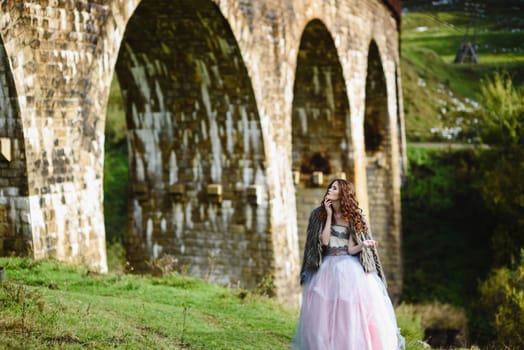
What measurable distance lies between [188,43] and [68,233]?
4.46 meters

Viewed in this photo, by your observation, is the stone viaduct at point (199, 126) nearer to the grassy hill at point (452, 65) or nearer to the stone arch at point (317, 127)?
the stone arch at point (317, 127)

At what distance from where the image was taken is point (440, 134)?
2644 cm

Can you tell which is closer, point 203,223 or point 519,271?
point 203,223

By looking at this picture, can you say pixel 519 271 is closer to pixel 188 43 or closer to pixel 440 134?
pixel 188 43

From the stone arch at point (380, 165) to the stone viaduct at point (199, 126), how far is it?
1.3 inches

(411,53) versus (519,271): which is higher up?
(411,53)

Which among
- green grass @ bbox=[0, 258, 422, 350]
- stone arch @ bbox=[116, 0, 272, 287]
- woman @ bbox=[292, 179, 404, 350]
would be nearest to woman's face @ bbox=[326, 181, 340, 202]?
woman @ bbox=[292, 179, 404, 350]

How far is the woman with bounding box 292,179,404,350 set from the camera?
5.53 m

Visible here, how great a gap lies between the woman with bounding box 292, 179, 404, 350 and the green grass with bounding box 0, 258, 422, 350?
984 mm

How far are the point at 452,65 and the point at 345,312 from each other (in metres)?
26.7

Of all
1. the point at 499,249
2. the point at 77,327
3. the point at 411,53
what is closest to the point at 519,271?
the point at 499,249

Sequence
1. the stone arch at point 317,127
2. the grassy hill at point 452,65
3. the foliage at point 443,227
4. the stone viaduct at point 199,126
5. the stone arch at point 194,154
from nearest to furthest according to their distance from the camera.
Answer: the stone viaduct at point 199,126, the stone arch at point 194,154, the stone arch at point 317,127, the foliage at point 443,227, the grassy hill at point 452,65

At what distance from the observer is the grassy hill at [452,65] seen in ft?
86.7

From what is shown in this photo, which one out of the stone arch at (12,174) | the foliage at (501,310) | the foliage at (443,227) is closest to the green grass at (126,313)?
the stone arch at (12,174)
